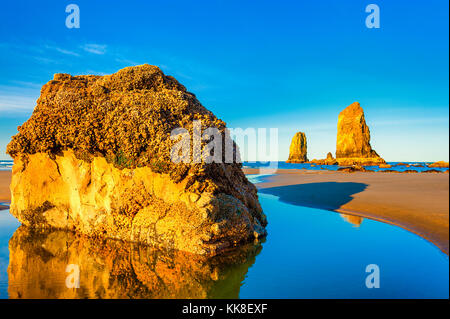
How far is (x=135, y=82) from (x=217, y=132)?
329cm

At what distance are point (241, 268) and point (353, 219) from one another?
628 centimetres

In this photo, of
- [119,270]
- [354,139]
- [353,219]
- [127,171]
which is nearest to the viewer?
[119,270]

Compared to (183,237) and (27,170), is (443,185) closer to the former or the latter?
(183,237)

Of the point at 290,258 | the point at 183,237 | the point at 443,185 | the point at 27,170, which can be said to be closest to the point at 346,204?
the point at 290,258

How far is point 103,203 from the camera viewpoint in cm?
800

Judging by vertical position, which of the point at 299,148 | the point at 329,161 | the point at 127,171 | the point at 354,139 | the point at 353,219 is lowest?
the point at 353,219

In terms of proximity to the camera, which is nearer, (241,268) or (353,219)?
(241,268)

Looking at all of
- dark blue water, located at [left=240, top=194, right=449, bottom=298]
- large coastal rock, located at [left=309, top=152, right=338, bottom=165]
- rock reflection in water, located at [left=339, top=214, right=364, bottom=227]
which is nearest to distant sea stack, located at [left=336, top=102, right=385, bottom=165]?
large coastal rock, located at [left=309, top=152, right=338, bottom=165]

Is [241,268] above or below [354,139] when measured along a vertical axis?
below

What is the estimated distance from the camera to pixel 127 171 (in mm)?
7711

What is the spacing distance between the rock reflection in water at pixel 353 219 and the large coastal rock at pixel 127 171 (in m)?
3.36
